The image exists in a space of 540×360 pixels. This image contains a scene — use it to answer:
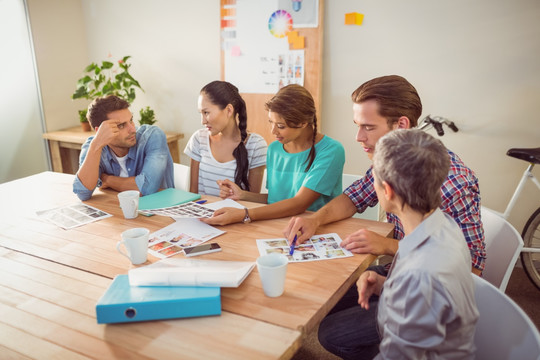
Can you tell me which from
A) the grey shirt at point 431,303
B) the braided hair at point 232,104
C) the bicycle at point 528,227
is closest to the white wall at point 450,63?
the bicycle at point 528,227

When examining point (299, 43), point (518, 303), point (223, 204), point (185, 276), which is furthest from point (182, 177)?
point (518, 303)

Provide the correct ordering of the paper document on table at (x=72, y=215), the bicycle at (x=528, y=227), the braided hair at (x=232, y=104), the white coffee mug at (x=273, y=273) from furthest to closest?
the bicycle at (x=528, y=227) → the braided hair at (x=232, y=104) → the paper document on table at (x=72, y=215) → the white coffee mug at (x=273, y=273)

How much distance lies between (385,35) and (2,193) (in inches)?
96.8

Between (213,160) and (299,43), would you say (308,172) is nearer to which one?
(213,160)

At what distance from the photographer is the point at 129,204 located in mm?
1639

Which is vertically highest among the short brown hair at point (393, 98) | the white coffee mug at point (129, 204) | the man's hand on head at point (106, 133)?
the short brown hair at point (393, 98)

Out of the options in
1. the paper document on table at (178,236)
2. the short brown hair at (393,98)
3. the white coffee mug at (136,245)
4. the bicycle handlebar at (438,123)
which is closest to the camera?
the white coffee mug at (136,245)

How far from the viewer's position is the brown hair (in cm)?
183

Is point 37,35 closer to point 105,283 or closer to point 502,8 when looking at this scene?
point 105,283

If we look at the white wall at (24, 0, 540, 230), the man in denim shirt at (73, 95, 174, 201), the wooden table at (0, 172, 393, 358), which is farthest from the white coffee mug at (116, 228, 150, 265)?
the white wall at (24, 0, 540, 230)

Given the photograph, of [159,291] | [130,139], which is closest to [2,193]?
[130,139]

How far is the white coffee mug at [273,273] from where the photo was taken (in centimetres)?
105

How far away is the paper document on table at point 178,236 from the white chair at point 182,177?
0.68 meters

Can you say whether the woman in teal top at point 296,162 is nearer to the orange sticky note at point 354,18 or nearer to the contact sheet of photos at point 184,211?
the contact sheet of photos at point 184,211
